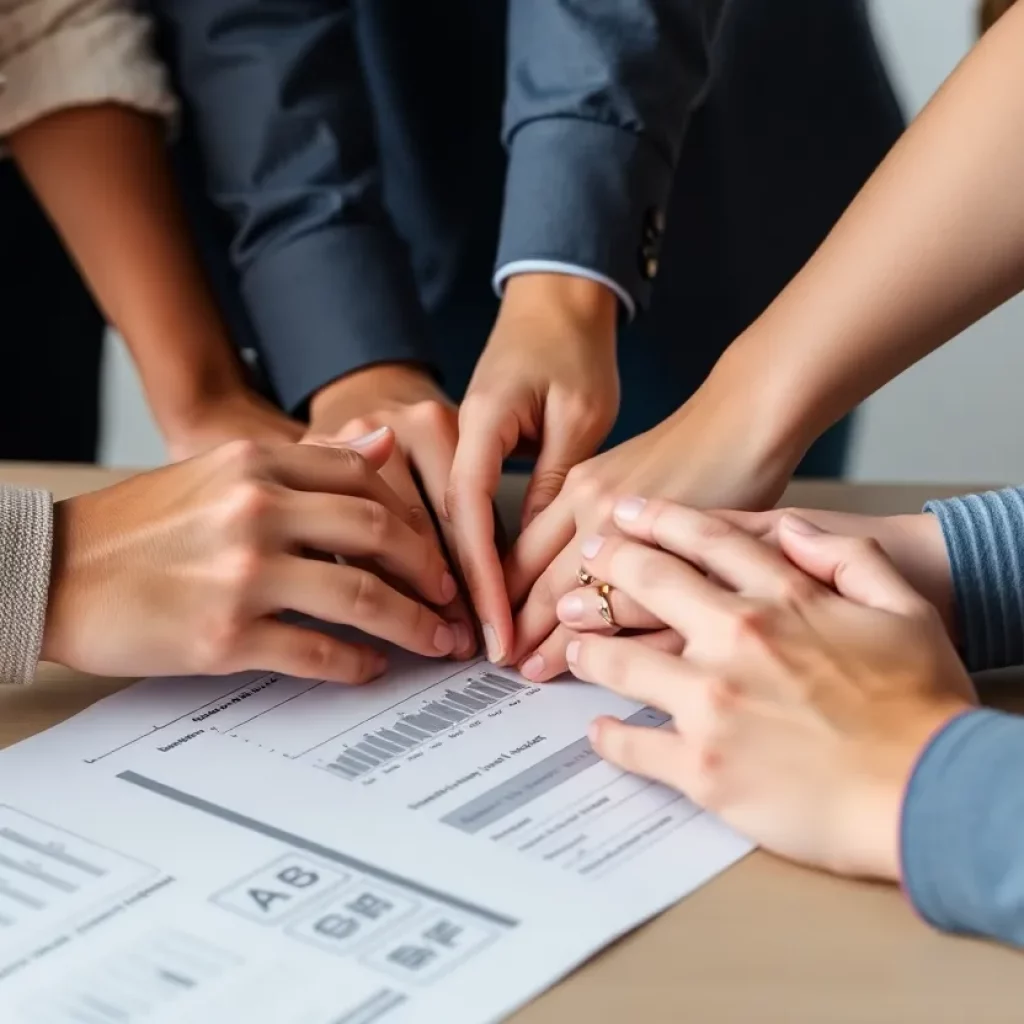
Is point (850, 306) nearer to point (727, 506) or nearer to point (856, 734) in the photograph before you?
point (727, 506)

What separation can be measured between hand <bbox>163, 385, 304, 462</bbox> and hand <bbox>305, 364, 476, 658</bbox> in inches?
1.0

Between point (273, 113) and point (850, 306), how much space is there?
448 millimetres

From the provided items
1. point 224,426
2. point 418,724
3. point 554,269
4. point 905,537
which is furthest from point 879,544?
point 224,426

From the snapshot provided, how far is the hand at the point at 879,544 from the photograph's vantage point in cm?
62

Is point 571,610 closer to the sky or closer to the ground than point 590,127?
closer to the ground

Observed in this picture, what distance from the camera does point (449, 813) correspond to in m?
0.51

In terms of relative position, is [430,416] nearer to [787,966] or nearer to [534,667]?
[534,667]

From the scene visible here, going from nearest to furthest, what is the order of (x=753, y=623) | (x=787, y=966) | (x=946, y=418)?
(x=787, y=966)
(x=753, y=623)
(x=946, y=418)

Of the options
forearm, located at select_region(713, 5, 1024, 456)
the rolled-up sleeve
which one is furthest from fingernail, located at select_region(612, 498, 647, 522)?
the rolled-up sleeve

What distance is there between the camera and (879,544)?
61 cm

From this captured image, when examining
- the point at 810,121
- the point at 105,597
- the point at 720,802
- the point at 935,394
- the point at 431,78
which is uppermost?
the point at 431,78

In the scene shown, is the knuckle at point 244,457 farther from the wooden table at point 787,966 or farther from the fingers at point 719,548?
the wooden table at point 787,966

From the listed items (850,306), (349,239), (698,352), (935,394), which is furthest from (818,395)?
(935,394)

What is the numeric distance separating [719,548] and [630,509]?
0.06 meters
